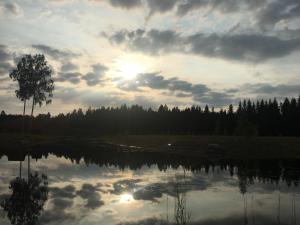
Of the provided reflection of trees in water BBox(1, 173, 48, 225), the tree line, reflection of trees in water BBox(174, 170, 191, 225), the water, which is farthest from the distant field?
reflection of trees in water BBox(174, 170, 191, 225)

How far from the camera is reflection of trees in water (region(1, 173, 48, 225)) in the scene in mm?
18188

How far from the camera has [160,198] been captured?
24406 mm

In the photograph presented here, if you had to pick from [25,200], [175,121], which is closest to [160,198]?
[25,200]

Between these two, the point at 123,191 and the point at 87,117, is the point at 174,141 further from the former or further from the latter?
the point at 87,117

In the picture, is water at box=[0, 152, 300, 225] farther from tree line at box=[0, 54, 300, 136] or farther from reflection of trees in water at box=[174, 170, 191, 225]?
tree line at box=[0, 54, 300, 136]

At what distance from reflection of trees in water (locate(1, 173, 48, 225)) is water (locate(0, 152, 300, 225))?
349mm

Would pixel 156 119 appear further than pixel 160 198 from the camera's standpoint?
Yes

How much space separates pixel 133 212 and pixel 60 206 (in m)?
4.21

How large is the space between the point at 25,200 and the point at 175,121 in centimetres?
13800

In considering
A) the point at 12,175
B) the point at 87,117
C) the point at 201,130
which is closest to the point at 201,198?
the point at 12,175

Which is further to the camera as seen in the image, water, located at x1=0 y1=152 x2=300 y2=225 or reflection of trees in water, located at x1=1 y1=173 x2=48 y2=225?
water, located at x1=0 y1=152 x2=300 y2=225

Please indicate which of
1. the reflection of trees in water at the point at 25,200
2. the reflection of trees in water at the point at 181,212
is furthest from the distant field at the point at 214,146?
the reflection of trees in water at the point at 181,212

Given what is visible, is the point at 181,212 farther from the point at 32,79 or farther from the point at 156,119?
the point at 156,119

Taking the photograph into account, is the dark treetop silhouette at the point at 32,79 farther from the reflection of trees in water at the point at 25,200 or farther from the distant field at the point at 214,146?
the reflection of trees in water at the point at 25,200
